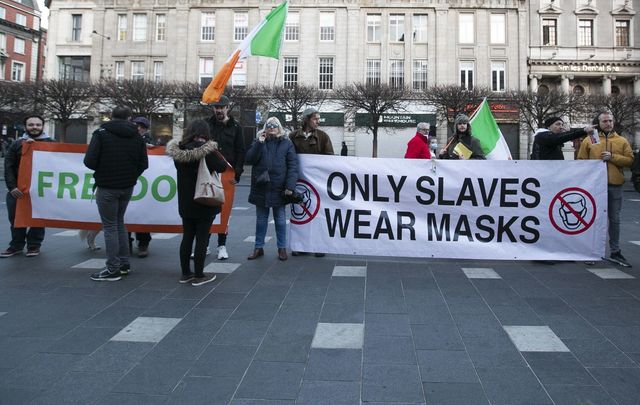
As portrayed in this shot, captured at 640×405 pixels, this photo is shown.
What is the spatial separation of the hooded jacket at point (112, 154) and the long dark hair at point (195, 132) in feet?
2.49

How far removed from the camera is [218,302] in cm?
471

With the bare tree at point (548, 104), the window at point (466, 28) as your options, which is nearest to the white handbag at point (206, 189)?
the bare tree at point (548, 104)

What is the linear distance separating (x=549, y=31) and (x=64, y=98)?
3945 centimetres

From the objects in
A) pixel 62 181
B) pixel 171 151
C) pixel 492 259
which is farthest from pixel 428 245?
pixel 62 181

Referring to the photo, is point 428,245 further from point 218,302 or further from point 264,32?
point 264,32

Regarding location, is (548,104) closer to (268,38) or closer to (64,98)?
→ (268,38)

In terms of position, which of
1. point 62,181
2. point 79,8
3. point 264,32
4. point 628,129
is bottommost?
point 62,181

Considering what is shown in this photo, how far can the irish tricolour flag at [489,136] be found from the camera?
813 cm

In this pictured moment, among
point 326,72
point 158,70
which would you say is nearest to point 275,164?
point 326,72

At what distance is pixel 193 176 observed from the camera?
5.25 metres

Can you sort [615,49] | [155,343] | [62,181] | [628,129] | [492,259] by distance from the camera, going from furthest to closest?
[615,49], [628,129], [62,181], [492,259], [155,343]

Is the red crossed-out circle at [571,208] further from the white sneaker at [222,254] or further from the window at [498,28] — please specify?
the window at [498,28]

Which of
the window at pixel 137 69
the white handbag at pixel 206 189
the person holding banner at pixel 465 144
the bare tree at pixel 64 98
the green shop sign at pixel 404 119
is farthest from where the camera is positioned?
the window at pixel 137 69

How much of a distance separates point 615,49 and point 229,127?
45.8 metres
